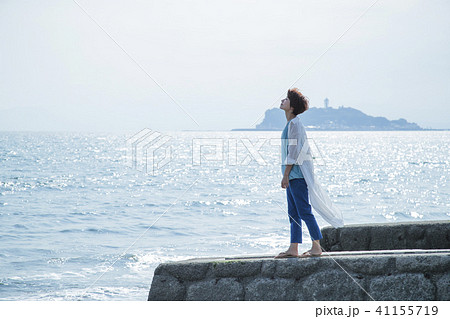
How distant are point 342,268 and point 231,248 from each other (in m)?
8.97

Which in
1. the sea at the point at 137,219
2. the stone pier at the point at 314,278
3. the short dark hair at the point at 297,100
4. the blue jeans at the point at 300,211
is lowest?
the sea at the point at 137,219

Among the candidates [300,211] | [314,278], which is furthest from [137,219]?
[314,278]

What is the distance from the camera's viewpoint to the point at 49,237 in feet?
50.6

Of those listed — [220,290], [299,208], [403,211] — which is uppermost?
[299,208]

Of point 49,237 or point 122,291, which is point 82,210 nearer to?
point 49,237

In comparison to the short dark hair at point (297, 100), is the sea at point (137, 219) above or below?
below

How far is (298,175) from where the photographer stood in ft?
17.1

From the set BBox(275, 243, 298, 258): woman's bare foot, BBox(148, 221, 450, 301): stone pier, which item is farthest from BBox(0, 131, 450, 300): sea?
BBox(148, 221, 450, 301): stone pier

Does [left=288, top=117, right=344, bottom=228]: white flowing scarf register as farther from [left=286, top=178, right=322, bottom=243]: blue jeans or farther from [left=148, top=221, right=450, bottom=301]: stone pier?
[left=148, top=221, right=450, bottom=301]: stone pier

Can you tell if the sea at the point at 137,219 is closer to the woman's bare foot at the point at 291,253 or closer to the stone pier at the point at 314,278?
the woman's bare foot at the point at 291,253

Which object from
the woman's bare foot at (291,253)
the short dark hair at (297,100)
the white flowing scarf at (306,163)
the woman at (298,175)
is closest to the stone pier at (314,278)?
the woman's bare foot at (291,253)

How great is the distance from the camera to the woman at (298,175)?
203 inches

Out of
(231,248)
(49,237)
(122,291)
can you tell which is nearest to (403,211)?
(231,248)

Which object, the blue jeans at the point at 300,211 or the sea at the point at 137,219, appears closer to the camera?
the blue jeans at the point at 300,211
